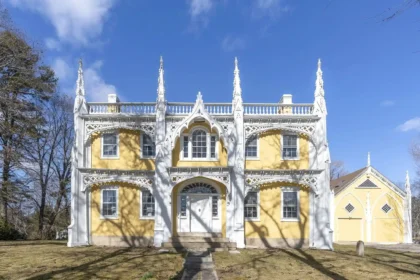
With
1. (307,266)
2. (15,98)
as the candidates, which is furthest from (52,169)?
(307,266)

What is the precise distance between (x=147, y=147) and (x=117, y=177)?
7.74 ft

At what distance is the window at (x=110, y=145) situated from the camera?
18.5 m

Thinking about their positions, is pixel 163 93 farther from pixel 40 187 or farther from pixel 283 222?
pixel 40 187

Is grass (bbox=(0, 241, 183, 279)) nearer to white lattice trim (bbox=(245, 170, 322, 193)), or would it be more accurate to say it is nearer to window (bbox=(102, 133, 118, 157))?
window (bbox=(102, 133, 118, 157))

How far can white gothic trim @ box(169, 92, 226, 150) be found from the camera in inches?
691

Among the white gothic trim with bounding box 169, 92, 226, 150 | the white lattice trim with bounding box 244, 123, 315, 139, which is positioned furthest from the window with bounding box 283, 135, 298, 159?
the white gothic trim with bounding box 169, 92, 226, 150

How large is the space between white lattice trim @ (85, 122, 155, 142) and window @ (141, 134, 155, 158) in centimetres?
49

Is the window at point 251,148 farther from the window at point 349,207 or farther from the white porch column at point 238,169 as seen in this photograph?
the window at point 349,207

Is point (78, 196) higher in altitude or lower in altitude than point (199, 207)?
higher

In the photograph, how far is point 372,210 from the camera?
26.2 meters

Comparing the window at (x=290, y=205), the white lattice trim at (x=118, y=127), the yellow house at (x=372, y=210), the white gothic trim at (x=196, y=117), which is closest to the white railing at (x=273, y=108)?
the white gothic trim at (x=196, y=117)

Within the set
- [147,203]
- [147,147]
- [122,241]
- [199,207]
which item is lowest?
[122,241]

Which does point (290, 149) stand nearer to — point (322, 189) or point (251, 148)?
point (251, 148)

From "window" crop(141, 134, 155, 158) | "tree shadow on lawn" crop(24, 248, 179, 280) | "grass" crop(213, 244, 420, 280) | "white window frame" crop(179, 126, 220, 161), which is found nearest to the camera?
"tree shadow on lawn" crop(24, 248, 179, 280)
